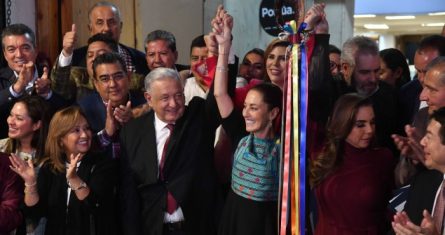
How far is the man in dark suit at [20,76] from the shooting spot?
10.7ft

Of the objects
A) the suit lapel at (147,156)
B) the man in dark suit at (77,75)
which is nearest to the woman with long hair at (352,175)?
the suit lapel at (147,156)

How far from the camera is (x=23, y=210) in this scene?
2791 mm

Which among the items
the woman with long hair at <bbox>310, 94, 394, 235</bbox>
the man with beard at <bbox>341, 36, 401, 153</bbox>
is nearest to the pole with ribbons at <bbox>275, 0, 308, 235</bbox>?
the woman with long hair at <bbox>310, 94, 394, 235</bbox>

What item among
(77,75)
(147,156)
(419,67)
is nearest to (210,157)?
(147,156)

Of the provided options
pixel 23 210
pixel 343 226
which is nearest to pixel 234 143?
pixel 343 226

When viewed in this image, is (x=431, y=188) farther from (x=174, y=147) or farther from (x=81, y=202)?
(x=81, y=202)

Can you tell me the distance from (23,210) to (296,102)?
135cm

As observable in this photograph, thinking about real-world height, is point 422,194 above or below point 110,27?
below

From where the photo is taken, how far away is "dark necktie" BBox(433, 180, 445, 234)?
2207mm

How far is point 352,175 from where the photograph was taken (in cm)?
270

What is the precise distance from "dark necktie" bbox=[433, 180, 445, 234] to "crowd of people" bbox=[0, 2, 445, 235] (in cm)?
11

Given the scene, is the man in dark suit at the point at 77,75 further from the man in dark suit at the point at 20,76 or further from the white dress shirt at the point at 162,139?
the white dress shirt at the point at 162,139

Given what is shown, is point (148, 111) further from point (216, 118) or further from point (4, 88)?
point (4, 88)

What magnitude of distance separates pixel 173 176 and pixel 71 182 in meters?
0.46
